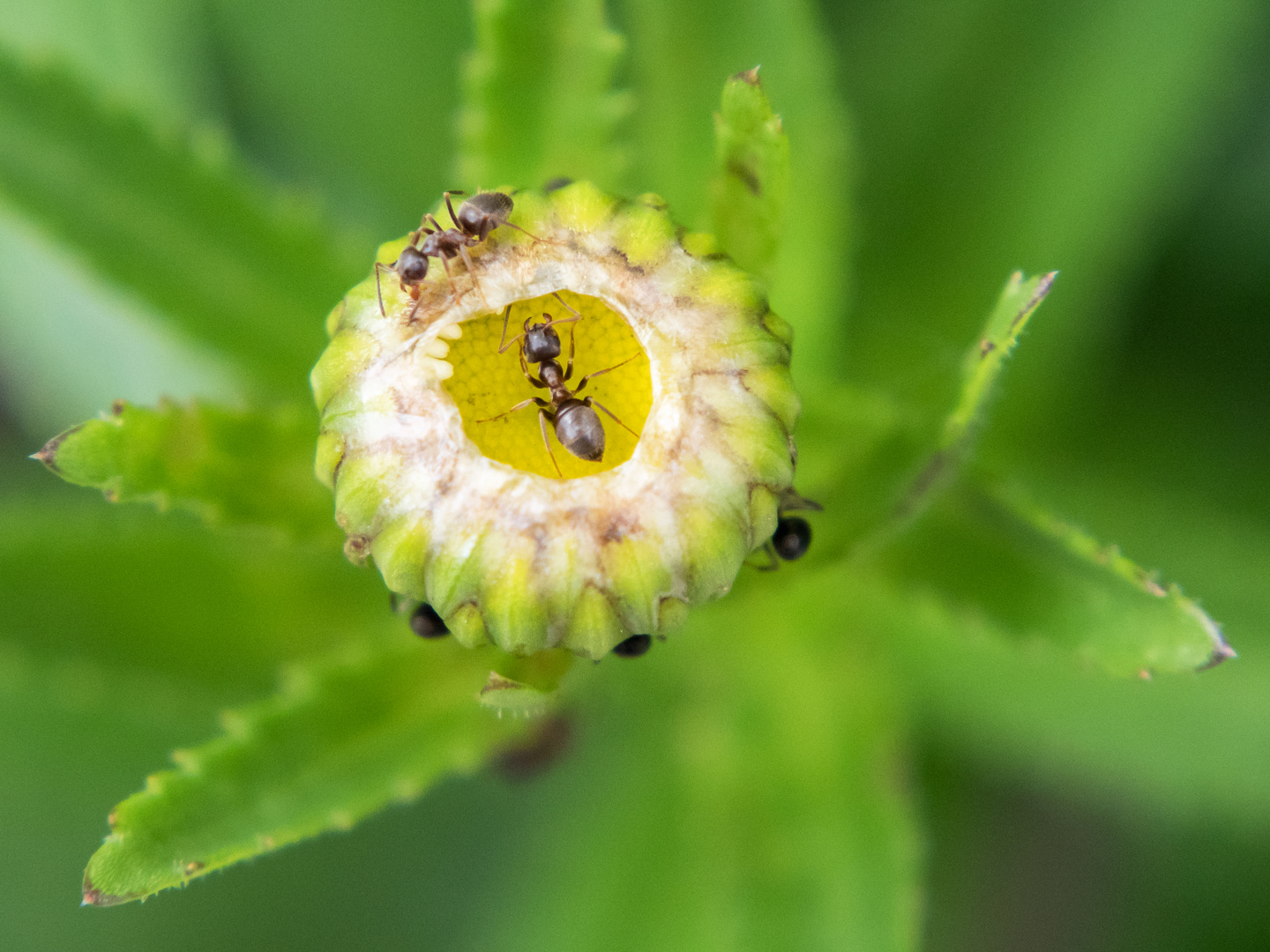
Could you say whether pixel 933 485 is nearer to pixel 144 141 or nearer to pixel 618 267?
pixel 618 267

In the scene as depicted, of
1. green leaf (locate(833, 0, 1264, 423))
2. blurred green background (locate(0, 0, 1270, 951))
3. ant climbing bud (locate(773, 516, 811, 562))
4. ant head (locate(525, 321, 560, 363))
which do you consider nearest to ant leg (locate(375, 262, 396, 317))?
ant head (locate(525, 321, 560, 363))

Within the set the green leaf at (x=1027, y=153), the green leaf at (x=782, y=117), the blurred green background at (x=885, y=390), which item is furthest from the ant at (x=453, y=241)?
the green leaf at (x=1027, y=153)

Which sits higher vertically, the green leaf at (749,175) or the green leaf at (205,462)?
the green leaf at (749,175)

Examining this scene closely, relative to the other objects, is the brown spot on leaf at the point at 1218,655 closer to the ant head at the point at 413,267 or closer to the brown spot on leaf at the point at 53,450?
the ant head at the point at 413,267

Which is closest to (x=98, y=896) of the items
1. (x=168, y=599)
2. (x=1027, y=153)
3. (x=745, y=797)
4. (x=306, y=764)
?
(x=306, y=764)

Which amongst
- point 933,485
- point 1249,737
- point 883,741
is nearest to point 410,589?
point 933,485

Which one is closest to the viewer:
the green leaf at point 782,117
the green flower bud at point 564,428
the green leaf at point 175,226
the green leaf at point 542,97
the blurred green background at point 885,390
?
the green flower bud at point 564,428
